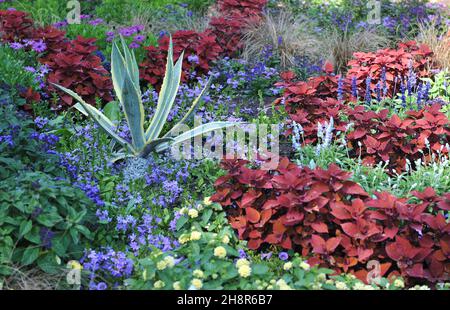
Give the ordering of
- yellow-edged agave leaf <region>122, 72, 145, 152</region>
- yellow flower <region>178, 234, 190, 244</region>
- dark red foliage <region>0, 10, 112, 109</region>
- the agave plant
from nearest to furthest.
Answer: yellow flower <region>178, 234, 190, 244</region>
yellow-edged agave leaf <region>122, 72, 145, 152</region>
the agave plant
dark red foliage <region>0, 10, 112, 109</region>

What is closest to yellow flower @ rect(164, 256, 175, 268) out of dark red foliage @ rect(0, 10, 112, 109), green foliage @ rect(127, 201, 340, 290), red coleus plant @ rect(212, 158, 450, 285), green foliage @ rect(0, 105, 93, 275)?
green foliage @ rect(127, 201, 340, 290)

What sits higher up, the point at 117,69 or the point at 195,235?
the point at 117,69

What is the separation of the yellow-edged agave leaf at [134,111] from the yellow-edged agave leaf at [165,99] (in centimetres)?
12

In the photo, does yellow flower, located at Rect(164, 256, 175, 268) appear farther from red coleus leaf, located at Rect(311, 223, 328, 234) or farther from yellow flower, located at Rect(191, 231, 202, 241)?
red coleus leaf, located at Rect(311, 223, 328, 234)

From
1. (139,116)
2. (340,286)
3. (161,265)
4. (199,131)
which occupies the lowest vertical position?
(340,286)

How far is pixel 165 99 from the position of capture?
183 inches

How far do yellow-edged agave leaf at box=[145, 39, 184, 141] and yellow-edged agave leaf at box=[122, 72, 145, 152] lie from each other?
121 mm

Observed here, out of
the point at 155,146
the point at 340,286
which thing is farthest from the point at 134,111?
the point at 340,286

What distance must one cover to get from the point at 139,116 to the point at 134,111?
5cm

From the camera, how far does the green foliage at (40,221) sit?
319cm

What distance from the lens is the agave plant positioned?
→ 167 inches

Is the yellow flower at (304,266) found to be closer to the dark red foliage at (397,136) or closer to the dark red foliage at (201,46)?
the dark red foliage at (397,136)

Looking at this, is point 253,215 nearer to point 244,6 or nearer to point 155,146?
point 155,146

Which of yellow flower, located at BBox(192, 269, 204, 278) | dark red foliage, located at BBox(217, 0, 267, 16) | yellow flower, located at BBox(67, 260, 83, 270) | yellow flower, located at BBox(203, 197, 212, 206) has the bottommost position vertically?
yellow flower, located at BBox(67, 260, 83, 270)
